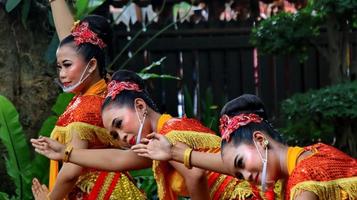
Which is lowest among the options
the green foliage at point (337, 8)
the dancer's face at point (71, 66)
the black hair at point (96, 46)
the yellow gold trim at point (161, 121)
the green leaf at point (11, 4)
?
the yellow gold trim at point (161, 121)

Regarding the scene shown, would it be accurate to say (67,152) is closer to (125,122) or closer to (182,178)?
(125,122)

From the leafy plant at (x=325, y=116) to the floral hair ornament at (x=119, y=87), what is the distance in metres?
3.12

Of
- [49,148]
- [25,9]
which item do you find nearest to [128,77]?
[49,148]

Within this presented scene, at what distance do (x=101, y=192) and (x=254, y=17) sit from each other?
16.3 ft

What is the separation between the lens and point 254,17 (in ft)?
29.8

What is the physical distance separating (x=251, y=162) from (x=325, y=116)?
359 cm

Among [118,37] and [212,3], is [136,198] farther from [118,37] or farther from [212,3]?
[212,3]

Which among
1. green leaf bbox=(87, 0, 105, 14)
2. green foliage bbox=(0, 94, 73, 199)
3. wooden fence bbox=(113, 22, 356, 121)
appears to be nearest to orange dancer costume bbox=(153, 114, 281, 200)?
green foliage bbox=(0, 94, 73, 199)

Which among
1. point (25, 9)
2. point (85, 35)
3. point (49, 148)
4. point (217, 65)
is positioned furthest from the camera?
point (217, 65)

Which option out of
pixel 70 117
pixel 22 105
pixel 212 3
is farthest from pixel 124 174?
pixel 212 3

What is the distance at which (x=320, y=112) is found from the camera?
7031 millimetres

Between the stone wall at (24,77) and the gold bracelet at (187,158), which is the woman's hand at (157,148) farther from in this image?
the stone wall at (24,77)

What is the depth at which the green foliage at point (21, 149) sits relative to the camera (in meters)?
5.74

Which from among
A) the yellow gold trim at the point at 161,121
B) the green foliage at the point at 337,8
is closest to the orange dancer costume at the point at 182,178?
the yellow gold trim at the point at 161,121
